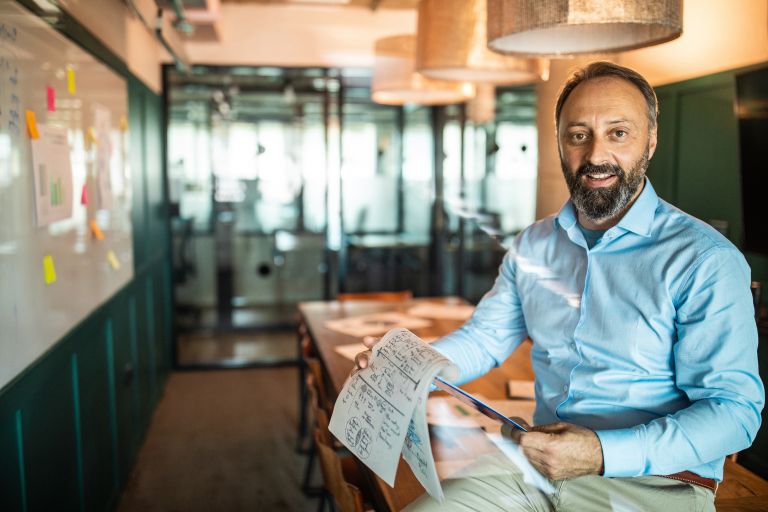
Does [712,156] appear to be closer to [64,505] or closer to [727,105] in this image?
[727,105]

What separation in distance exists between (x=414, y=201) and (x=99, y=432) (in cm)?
376

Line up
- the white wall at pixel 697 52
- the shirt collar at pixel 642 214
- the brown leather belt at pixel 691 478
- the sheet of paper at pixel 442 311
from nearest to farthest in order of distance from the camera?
the brown leather belt at pixel 691 478 < the shirt collar at pixel 642 214 < the white wall at pixel 697 52 < the sheet of paper at pixel 442 311

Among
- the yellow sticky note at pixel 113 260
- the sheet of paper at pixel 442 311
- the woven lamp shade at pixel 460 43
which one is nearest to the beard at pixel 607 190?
the woven lamp shade at pixel 460 43

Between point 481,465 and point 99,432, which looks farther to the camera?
point 99,432

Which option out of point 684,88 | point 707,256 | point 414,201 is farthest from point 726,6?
point 414,201

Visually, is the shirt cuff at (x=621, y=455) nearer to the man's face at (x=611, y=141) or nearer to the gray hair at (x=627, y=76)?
the man's face at (x=611, y=141)

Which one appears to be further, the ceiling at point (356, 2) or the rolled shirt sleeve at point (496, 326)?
the ceiling at point (356, 2)

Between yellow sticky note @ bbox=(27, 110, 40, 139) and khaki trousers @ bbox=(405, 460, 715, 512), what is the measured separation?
1603 millimetres

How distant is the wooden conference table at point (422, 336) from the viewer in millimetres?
1658

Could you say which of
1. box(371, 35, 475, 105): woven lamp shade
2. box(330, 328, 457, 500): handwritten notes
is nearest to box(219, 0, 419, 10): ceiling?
box(371, 35, 475, 105): woven lamp shade

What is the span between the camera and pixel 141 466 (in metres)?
3.85

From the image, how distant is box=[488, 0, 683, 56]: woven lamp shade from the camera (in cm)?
168

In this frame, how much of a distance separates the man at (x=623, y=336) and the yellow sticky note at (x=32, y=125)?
141cm

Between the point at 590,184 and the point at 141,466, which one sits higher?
the point at 590,184
